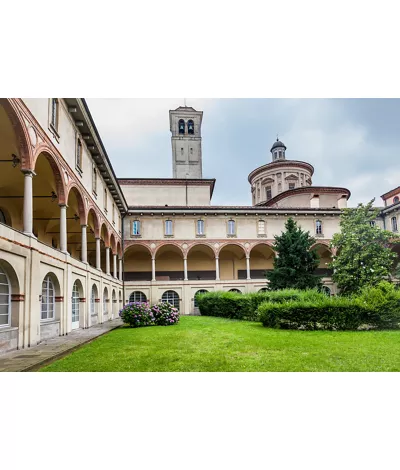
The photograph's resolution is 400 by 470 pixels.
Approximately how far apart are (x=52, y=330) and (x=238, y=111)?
938 cm

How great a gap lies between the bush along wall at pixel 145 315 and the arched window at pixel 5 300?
7990 mm

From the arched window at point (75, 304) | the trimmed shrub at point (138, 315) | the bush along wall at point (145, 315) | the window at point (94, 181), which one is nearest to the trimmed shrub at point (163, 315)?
the bush along wall at point (145, 315)

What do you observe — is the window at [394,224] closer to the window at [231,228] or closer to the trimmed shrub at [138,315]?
the window at [231,228]

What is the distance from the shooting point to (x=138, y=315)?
56.7 feet

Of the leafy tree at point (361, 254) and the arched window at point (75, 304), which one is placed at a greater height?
the leafy tree at point (361, 254)

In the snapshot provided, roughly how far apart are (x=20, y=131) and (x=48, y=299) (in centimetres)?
557

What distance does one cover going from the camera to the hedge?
16391 mm

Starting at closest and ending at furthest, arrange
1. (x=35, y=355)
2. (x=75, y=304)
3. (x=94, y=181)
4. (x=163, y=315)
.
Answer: (x=35, y=355) → (x=75, y=304) → (x=163, y=315) → (x=94, y=181)

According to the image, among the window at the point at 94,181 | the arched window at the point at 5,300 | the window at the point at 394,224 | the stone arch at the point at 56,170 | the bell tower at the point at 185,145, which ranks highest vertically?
the bell tower at the point at 185,145

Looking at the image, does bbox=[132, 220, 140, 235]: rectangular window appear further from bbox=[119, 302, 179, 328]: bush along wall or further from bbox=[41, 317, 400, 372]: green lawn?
bbox=[41, 317, 400, 372]: green lawn

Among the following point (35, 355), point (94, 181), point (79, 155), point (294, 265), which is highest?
point (79, 155)

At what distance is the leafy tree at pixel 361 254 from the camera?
2612 centimetres

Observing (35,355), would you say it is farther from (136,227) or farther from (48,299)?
(136,227)

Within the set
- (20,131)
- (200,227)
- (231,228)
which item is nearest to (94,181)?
(20,131)
